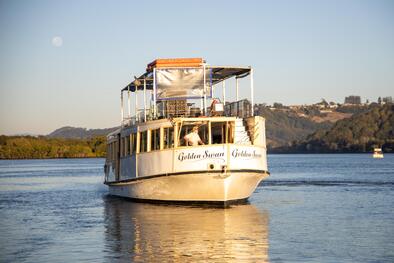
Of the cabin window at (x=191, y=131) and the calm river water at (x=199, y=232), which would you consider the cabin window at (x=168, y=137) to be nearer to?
the cabin window at (x=191, y=131)

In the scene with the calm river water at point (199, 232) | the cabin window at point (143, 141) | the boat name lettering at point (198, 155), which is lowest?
the calm river water at point (199, 232)

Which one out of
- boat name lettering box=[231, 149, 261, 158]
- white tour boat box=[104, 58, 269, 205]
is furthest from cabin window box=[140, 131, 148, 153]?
boat name lettering box=[231, 149, 261, 158]

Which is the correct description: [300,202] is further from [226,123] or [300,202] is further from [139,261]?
[139,261]

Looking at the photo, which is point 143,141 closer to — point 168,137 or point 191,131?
point 168,137

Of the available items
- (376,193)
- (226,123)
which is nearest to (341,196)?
(376,193)

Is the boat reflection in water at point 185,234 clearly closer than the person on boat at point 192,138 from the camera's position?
Yes

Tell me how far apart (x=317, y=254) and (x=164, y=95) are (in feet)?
51.6

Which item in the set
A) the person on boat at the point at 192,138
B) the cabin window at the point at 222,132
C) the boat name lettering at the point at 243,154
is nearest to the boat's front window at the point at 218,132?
the cabin window at the point at 222,132

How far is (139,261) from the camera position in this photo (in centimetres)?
1738

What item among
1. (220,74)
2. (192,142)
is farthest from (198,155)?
→ (220,74)

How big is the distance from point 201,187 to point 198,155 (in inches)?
55.4

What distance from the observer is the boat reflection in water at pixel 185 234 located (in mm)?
18266

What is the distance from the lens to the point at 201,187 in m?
30.3

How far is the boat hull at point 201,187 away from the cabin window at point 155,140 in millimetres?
1383
